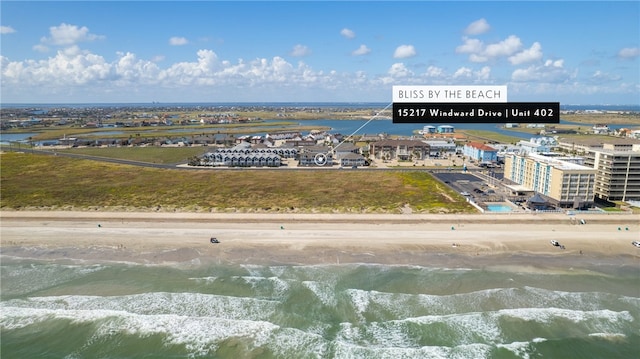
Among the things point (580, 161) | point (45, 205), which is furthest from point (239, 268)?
point (580, 161)

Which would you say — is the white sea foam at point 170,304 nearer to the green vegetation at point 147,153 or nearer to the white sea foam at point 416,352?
the white sea foam at point 416,352

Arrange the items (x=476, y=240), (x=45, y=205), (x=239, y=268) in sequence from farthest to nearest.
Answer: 1. (x=45, y=205)
2. (x=476, y=240)
3. (x=239, y=268)

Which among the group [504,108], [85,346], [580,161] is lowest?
[85,346]

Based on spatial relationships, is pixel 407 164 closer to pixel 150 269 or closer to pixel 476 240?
pixel 476 240

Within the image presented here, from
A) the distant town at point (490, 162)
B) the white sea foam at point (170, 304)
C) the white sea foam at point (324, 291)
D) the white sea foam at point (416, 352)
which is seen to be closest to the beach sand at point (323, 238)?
the white sea foam at point (324, 291)

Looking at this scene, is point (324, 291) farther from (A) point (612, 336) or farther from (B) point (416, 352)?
(A) point (612, 336)

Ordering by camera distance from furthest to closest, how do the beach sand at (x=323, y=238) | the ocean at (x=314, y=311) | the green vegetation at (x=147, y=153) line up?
1. the green vegetation at (x=147, y=153)
2. the beach sand at (x=323, y=238)
3. the ocean at (x=314, y=311)

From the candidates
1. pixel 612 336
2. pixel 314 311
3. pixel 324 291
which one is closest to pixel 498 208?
pixel 612 336
